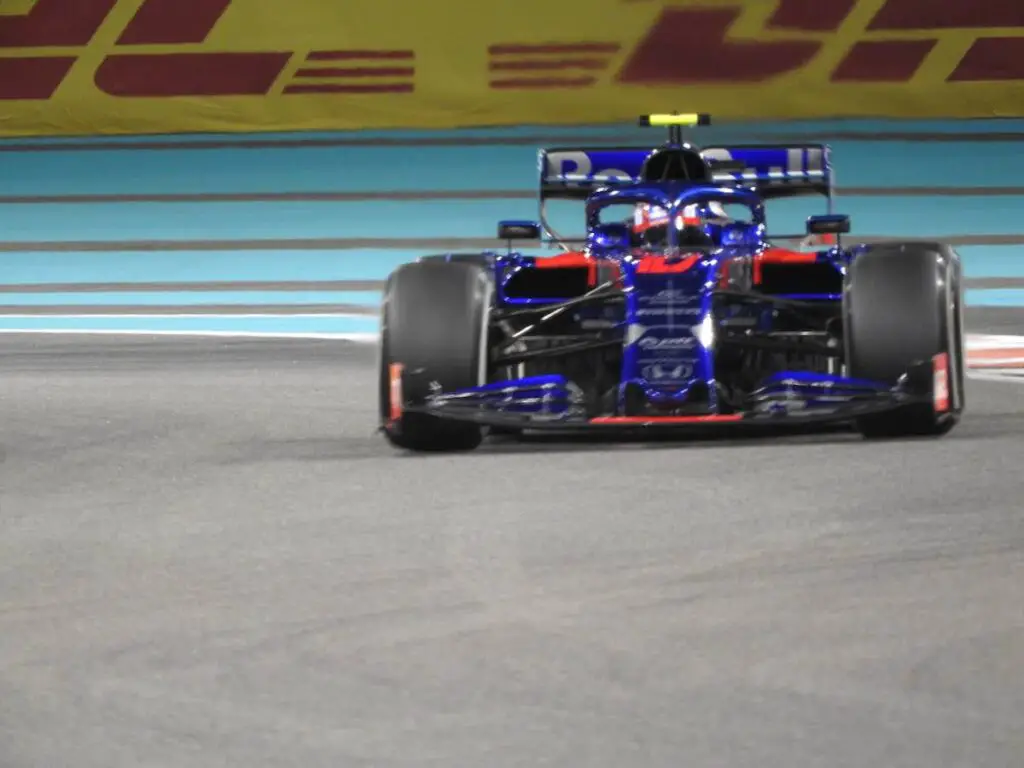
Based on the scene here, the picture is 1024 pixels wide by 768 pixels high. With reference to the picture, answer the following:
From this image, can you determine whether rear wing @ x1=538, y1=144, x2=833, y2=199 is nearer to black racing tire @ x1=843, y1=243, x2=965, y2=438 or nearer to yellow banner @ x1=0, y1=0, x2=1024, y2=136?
black racing tire @ x1=843, y1=243, x2=965, y2=438

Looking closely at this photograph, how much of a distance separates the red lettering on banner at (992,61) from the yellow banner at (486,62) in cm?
1

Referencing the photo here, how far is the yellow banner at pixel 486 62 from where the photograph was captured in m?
16.7

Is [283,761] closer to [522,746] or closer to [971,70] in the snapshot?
[522,746]

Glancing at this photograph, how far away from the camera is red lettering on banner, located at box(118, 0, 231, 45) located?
17500 millimetres

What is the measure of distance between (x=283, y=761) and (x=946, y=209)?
1434cm

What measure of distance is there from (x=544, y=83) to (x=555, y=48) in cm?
29

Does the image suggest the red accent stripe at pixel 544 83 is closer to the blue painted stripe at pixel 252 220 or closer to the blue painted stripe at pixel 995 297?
the blue painted stripe at pixel 252 220

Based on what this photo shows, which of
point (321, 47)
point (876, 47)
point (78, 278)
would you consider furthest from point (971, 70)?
point (78, 278)

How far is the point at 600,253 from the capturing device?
9.48 m

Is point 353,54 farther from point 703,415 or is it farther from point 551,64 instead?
point 703,415

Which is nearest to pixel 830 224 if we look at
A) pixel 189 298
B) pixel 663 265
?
pixel 663 265

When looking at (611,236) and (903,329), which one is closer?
(903,329)

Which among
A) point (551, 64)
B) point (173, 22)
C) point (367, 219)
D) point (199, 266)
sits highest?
point (173, 22)

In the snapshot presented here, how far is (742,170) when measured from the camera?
34.7 ft
